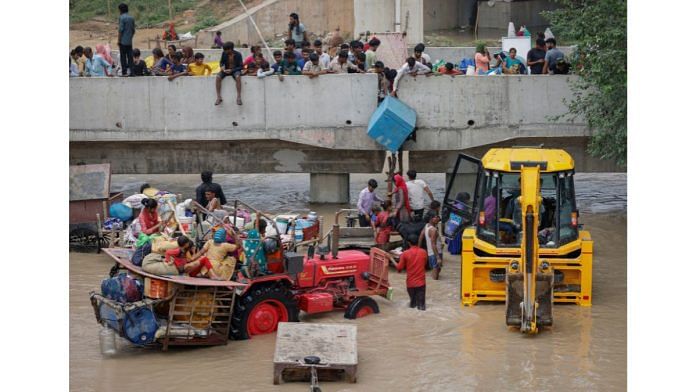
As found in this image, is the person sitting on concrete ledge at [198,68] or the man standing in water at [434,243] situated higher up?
the person sitting on concrete ledge at [198,68]

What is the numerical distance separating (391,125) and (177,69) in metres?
4.31

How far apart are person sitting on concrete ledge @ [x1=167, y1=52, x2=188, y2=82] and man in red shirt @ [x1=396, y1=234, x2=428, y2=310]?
8.06m

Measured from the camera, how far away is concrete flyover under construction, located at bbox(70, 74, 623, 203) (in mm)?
22172

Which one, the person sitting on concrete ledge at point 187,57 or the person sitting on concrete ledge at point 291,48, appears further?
the person sitting on concrete ledge at point 187,57

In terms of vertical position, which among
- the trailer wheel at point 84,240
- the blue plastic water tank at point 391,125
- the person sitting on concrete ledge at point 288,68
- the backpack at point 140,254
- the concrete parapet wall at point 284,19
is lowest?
the trailer wheel at point 84,240

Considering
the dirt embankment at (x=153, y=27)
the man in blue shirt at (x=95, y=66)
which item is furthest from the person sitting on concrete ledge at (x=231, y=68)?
the dirt embankment at (x=153, y=27)

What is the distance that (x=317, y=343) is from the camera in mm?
13102

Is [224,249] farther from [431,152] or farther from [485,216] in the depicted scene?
[431,152]

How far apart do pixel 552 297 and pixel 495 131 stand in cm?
779

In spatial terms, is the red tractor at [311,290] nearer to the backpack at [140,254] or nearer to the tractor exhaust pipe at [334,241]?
the tractor exhaust pipe at [334,241]

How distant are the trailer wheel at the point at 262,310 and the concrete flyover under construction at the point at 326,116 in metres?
8.22

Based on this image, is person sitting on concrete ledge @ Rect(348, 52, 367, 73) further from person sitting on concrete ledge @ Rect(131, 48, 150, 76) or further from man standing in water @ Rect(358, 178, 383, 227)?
person sitting on concrete ledge @ Rect(131, 48, 150, 76)

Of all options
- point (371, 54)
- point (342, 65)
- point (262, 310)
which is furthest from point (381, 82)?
point (262, 310)

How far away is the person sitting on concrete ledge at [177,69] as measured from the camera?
22422 mm
